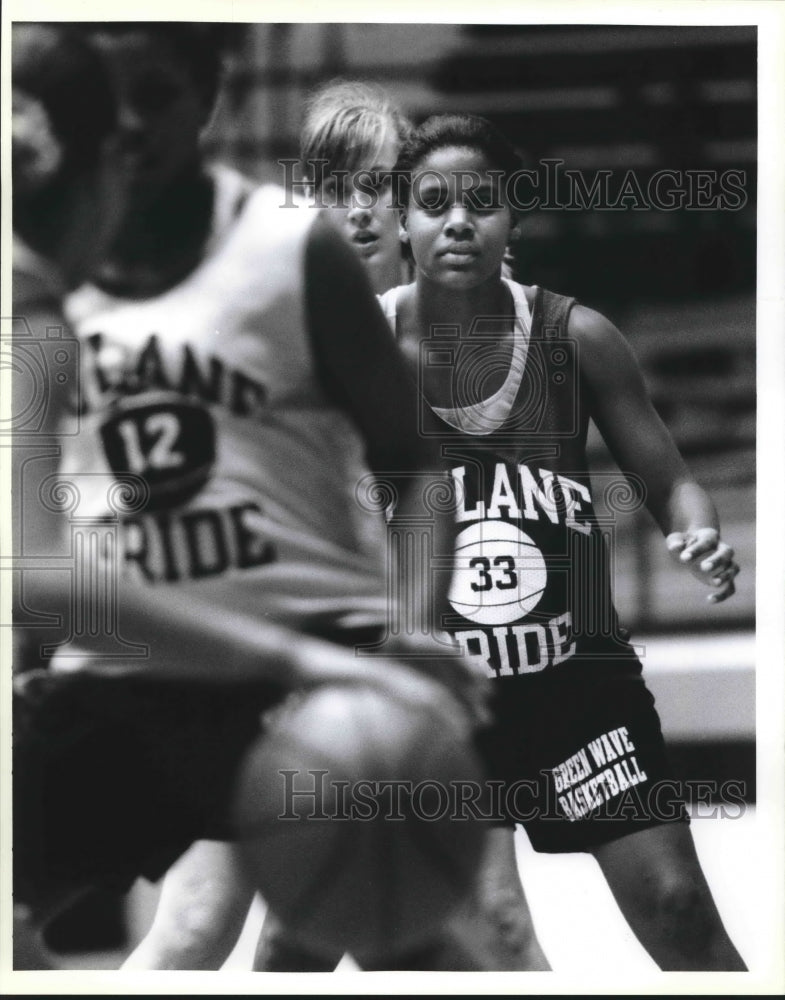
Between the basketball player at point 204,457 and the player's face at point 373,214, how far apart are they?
0.17 feet

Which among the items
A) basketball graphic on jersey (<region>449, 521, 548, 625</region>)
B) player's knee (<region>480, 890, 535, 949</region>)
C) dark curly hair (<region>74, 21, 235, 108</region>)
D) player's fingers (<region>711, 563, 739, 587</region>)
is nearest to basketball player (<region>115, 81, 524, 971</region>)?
dark curly hair (<region>74, 21, 235, 108</region>)

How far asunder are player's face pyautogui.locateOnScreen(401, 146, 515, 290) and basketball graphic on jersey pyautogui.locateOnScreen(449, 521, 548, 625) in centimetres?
68

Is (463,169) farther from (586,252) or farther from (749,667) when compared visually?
(749,667)

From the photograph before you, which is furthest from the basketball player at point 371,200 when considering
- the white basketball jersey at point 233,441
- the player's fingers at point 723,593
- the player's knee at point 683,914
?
the player's fingers at point 723,593

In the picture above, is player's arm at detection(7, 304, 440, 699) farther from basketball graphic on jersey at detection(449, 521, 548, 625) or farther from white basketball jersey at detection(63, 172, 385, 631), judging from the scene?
basketball graphic on jersey at detection(449, 521, 548, 625)

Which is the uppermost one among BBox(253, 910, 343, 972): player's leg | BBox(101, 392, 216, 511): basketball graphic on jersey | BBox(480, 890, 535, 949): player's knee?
BBox(101, 392, 216, 511): basketball graphic on jersey

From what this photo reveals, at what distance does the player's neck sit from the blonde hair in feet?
0.93

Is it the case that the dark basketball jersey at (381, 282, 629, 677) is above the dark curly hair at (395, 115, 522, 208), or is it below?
below

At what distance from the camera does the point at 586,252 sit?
341cm

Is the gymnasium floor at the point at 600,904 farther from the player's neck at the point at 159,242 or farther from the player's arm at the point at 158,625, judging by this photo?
the player's neck at the point at 159,242

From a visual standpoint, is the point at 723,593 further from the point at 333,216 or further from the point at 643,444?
the point at 333,216

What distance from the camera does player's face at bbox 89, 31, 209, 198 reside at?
337 cm

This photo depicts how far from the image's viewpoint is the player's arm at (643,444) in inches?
134

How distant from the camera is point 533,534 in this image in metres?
3.39
